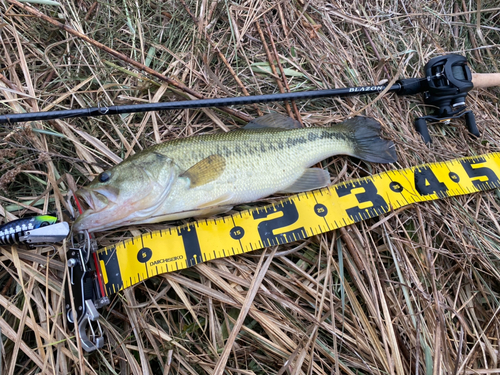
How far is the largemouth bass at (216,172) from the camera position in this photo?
2232 millimetres

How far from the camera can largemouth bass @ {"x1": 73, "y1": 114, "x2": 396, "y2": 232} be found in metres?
2.23

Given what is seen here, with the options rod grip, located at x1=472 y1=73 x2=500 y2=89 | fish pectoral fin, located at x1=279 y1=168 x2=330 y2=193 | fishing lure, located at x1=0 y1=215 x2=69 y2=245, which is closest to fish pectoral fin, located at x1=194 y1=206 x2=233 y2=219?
fish pectoral fin, located at x1=279 y1=168 x2=330 y2=193

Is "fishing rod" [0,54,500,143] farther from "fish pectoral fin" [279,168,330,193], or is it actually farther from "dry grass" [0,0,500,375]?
"fish pectoral fin" [279,168,330,193]

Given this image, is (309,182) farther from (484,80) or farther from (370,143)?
(484,80)

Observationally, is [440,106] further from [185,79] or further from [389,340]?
[185,79]

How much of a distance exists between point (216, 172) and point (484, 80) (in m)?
3.39

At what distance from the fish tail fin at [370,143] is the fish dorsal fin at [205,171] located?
142cm

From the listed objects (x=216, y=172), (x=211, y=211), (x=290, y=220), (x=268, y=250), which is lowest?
(x=268, y=250)

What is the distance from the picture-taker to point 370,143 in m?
2.84

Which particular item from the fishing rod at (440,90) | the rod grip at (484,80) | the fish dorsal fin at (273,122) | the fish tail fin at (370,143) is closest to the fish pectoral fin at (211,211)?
the fish dorsal fin at (273,122)

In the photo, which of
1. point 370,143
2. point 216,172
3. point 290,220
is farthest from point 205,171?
point 370,143

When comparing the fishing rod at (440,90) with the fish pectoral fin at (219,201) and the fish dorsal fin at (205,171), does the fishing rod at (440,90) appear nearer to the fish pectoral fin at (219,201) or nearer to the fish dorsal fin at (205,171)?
the fish dorsal fin at (205,171)

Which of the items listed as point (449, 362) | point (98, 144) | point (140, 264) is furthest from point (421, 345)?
point (98, 144)

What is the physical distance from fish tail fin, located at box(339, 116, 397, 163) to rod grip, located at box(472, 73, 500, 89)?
56.5 inches
